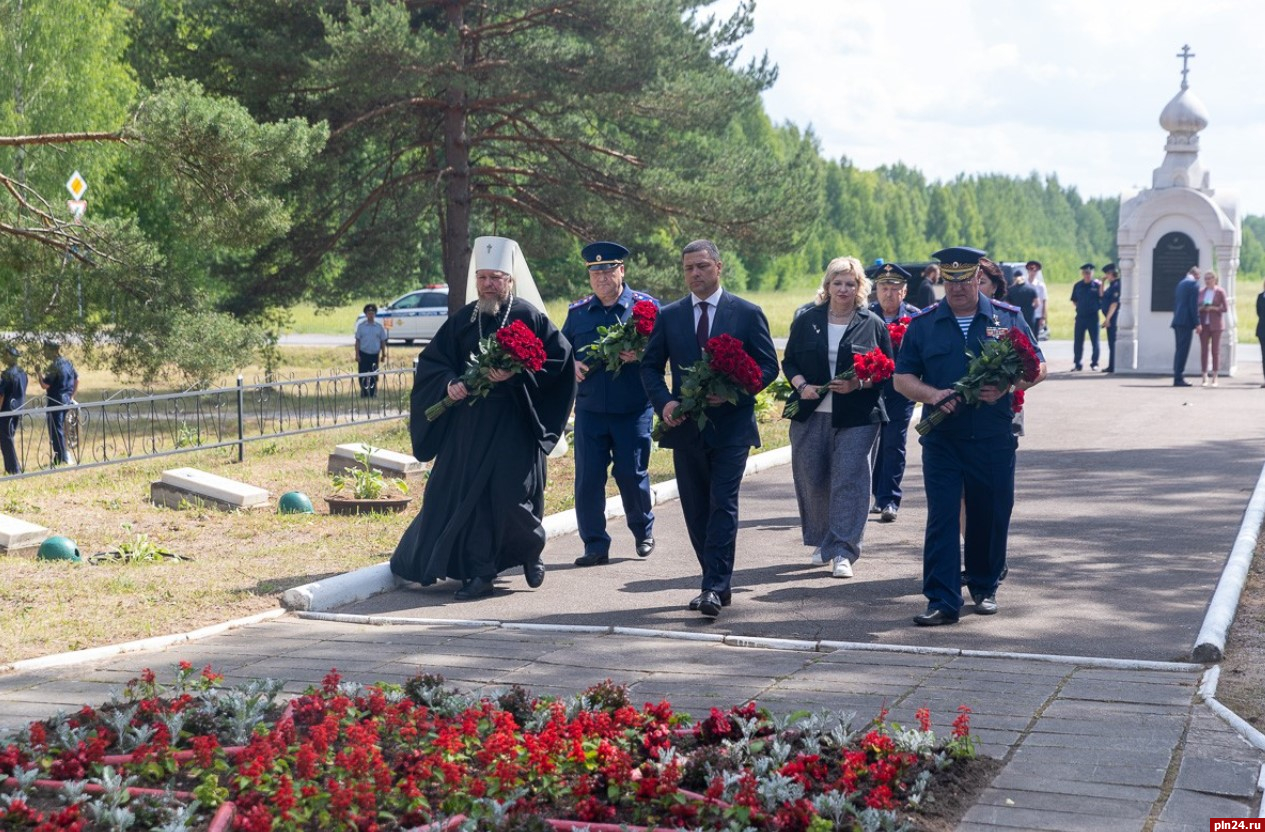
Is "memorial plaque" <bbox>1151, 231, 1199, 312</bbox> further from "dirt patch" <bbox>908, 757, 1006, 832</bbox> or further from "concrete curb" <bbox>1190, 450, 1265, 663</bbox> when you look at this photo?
"dirt patch" <bbox>908, 757, 1006, 832</bbox>

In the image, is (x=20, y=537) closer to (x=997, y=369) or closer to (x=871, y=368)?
(x=871, y=368)

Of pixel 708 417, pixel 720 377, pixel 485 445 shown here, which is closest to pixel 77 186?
pixel 485 445

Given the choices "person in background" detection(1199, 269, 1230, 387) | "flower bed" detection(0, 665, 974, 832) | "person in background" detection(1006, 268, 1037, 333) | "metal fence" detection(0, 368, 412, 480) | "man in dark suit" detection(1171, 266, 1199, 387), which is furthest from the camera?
"person in background" detection(1006, 268, 1037, 333)

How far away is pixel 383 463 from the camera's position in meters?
14.0

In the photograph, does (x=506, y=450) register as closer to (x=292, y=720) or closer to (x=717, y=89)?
(x=292, y=720)

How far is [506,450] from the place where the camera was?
8484 mm

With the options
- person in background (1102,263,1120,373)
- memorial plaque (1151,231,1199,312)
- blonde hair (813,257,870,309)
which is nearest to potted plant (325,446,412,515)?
blonde hair (813,257,870,309)

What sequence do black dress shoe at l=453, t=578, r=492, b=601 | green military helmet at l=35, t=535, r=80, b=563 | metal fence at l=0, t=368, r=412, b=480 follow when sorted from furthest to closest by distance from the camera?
metal fence at l=0, t=368, r=412, b=480
green military helmet at l=35, t=535, r=80, b=563
black dress shoe at l=453, t=578, r=492, b=601

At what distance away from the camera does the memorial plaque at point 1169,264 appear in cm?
2519

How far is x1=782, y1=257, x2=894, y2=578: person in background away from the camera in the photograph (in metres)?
8.86

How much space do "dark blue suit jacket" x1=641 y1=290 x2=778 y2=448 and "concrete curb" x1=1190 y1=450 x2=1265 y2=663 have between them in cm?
244

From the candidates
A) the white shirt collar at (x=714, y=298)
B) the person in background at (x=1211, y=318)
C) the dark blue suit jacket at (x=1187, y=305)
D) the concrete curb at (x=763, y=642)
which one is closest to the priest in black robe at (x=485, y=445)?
the concrete curb at (x=763, y=642)

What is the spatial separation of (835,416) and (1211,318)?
16.1 m

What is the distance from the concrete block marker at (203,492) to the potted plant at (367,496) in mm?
660
